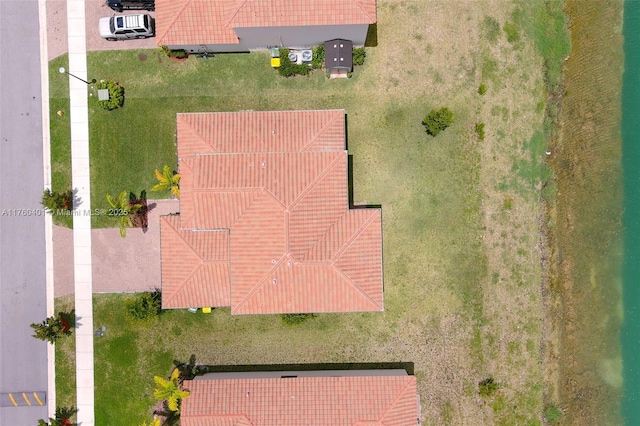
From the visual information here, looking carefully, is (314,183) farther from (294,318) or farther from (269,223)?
(294,318)

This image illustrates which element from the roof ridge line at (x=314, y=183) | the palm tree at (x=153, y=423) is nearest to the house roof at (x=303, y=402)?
the palm tree at (x=153, y=423)

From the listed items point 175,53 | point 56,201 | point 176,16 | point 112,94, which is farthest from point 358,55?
point 56,201

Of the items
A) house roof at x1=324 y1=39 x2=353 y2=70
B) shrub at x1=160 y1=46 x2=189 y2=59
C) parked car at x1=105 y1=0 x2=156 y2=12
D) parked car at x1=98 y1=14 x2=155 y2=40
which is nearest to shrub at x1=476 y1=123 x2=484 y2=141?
house roof at x1=324 y1=39 x2=353 y2=70

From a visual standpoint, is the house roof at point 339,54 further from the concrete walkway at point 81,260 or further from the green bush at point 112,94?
the concrete walkway at point 81,260

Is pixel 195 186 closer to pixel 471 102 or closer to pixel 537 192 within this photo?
pixel 471 102

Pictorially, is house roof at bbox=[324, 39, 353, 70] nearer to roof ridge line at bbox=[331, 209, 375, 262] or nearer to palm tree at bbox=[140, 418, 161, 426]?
A: roof ridge line at bbox=[331, 209, 375, 262]
